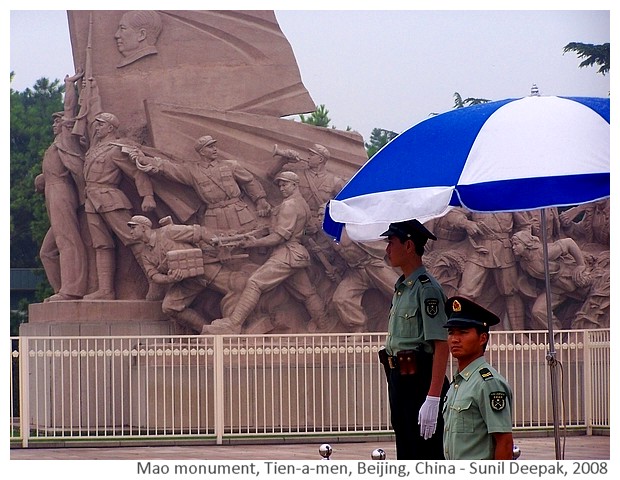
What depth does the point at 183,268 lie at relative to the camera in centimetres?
1191

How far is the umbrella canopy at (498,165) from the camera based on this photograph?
455 cm

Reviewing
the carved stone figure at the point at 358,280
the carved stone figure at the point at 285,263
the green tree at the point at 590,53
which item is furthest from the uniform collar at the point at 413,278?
the green tree at the point at 590,53

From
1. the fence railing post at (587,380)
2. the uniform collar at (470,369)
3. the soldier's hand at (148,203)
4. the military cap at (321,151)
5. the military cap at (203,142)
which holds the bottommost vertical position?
the fence railing post at (587,380)

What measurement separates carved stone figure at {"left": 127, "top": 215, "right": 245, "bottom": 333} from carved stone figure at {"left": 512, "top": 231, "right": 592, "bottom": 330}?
9.96ft

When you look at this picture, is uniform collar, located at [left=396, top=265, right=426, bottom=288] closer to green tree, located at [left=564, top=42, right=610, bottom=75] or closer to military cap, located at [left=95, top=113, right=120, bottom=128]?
military cap, located at [left=95, top=113, right=120, bottom=128]

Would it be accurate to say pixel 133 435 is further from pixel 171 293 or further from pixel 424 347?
pixel 424 347

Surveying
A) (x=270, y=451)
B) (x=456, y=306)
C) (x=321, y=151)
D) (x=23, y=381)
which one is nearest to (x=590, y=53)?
(x=321, y=151)

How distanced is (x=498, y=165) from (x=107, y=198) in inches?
327

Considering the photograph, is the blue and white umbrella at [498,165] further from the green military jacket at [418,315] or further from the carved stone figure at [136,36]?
the carved stone figure at [136,36]

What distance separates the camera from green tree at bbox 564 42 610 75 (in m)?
13.9

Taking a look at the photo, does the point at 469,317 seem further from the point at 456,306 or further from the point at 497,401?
the point at 497,401

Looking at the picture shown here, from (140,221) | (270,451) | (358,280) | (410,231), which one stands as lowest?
(270,451)

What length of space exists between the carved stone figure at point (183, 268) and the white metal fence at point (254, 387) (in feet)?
1.50

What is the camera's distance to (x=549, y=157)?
458cm
